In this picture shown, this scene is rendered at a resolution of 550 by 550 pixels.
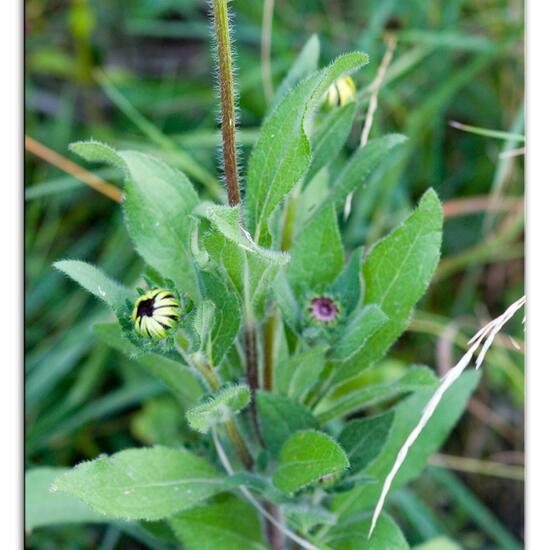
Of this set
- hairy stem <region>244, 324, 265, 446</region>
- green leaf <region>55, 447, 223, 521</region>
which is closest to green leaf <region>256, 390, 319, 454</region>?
hairy stem <region>244, 324, 265, 446</region>

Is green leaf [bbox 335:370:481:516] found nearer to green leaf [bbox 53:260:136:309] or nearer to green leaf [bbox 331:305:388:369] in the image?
green leaf [bbox 331:305:388:369]

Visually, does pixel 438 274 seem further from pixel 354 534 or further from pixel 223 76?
pixel 223 76

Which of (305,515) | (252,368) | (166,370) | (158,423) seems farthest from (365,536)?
(158,423)

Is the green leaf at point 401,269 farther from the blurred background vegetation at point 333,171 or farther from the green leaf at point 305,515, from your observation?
the blurred background vegetation at point 333,171

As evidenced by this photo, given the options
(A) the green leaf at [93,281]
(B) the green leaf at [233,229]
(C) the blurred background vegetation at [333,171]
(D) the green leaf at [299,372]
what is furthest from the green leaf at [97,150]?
(C) the blurred background vegetation at [333,171]
